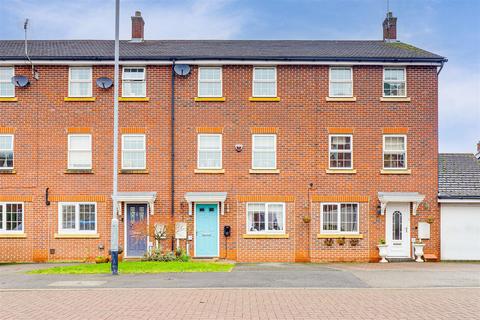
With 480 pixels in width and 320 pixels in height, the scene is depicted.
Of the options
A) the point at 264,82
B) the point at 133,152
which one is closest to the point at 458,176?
the point at 264,82

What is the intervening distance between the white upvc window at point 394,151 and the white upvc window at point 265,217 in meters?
4.90

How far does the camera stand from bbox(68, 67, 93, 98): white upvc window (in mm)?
23234

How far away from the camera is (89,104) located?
23.1m

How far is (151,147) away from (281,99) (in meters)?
5.95

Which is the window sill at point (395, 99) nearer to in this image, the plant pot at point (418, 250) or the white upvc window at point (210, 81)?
the plant pot at point (418, 250)

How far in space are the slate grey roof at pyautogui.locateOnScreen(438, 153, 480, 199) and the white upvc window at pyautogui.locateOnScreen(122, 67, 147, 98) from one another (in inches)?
Result: 533

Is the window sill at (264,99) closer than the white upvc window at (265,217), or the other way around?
the white upvc window at (265,217)

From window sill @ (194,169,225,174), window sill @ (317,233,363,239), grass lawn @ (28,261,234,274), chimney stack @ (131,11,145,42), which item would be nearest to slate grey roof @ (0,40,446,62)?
chimney stack @ (131,11,145,42)

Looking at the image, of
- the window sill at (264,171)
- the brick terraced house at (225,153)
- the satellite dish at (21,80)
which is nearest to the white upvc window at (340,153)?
the brick terraced house at (225,153)

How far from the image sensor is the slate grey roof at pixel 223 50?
→ 22.7 m

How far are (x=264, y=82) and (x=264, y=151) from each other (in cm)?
301

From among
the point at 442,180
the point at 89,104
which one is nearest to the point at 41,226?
the point at 89,104

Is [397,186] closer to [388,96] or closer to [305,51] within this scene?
[388,96]

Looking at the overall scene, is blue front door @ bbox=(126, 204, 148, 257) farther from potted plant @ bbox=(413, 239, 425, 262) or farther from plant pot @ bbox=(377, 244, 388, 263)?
potted plant @ bbox=(413, 239, 425, 262)
